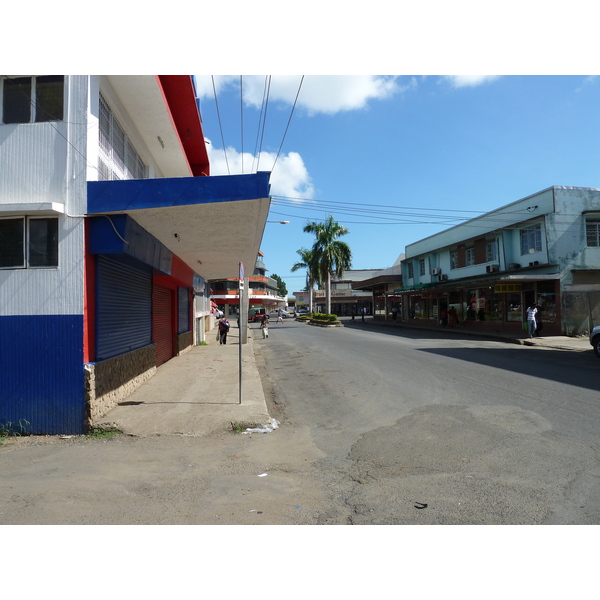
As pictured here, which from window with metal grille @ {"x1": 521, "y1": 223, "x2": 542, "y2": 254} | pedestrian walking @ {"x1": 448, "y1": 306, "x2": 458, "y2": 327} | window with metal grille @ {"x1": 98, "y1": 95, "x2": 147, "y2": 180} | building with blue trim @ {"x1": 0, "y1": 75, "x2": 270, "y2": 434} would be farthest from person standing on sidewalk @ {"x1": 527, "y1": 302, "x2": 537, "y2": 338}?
window with metal grille @ {"x1": 98, "y1": 95, "x2": 147, "y2": 180}

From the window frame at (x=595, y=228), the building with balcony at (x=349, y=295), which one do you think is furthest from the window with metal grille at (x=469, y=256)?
the building with balcony at (x=349, y=295)

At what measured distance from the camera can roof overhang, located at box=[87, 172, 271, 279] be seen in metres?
6.95

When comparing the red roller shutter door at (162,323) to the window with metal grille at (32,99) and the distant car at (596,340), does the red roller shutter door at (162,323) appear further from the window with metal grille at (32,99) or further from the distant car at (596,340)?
the distant car at (596,340)

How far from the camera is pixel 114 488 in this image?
462 cm

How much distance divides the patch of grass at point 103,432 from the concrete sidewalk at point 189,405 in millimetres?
69

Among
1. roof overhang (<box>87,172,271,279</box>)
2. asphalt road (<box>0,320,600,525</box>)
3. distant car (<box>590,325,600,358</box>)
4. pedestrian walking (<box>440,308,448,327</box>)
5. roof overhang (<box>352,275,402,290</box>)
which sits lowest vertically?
asphalt road (<box>0,320,600,525</box>)

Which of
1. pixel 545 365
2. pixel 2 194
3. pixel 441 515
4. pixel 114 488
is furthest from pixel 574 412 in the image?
pixel 2 194

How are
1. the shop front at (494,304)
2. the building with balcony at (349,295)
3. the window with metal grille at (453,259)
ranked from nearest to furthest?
the shop front at (494,304) < the window with metal grille at (453,259) < the building with balcony at (349,295)

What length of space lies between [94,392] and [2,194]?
3296 millimetres

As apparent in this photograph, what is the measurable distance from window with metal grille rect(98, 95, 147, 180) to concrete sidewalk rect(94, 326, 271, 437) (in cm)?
406

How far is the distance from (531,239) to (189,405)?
877 inches

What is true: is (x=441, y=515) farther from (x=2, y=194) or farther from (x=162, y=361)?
(x=162, y=361)

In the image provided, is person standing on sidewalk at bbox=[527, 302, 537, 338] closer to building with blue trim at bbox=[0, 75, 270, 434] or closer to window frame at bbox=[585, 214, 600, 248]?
window frame at bbox=[585, 214, 600, 248]

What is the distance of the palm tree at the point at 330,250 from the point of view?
149 feet
